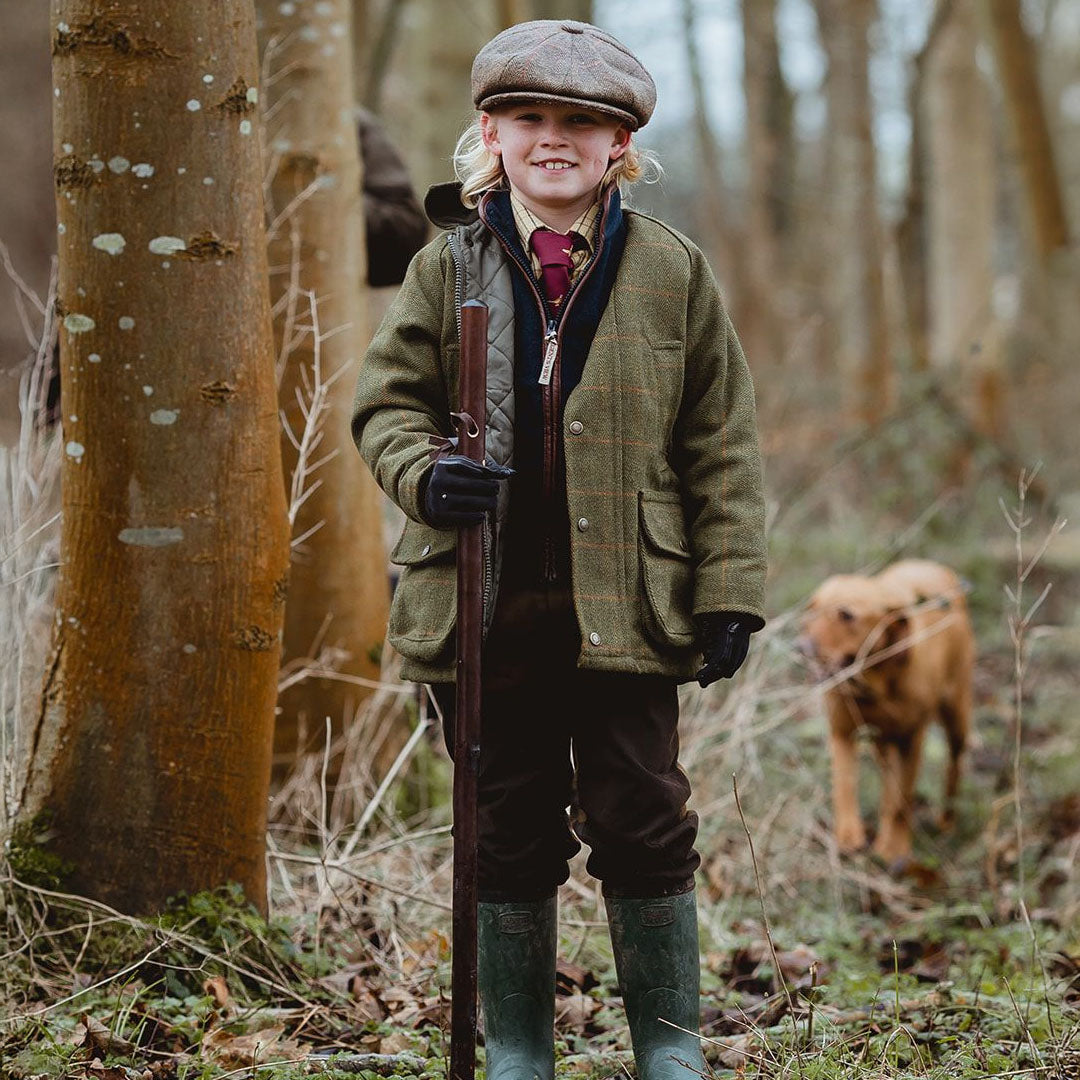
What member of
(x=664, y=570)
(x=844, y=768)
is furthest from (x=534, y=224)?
(x=844, y=768)

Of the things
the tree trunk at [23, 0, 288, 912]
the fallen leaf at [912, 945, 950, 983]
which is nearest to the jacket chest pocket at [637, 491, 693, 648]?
the tree trunk at [23, 0, 288, 912]

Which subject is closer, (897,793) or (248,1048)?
(248,1048)

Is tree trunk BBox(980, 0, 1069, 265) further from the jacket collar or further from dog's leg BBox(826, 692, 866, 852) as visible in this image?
the jacket collar

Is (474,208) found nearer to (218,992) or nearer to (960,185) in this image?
(218,992)

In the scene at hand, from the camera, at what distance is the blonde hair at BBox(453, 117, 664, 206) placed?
286 cm

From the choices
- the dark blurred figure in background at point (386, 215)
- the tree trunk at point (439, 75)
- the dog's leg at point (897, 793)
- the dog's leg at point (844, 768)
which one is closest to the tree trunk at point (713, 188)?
the tree trunk at point (439, 75)

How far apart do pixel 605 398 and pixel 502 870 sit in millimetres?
996

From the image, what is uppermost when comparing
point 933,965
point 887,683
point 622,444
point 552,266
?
point 552,266

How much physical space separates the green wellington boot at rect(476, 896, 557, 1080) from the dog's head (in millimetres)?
2983

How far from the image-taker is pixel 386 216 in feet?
17.2

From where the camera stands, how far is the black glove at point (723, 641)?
270cm

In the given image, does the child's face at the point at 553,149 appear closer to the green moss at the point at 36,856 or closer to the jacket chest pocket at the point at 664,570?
the jacket chest pocket at the point at 664,570

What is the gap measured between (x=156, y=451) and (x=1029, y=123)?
40.8 feet

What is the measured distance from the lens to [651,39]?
17531 millimetres
